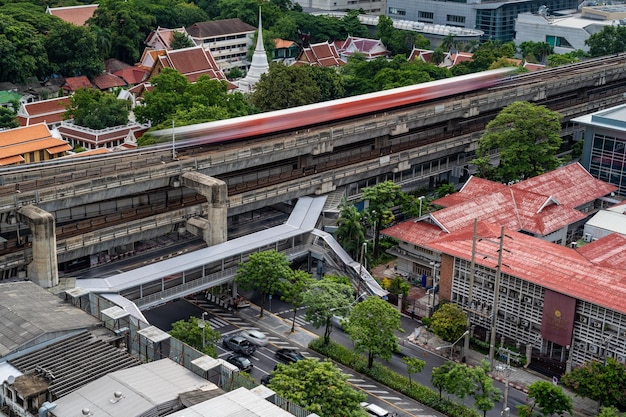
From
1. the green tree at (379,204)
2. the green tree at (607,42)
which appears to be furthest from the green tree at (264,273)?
the green tree at (607,42)

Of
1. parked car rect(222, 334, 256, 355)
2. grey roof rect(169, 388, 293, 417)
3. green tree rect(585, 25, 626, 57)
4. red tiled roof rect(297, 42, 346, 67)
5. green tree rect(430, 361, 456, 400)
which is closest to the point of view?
grey roof rect(169, 388, 293, 417)

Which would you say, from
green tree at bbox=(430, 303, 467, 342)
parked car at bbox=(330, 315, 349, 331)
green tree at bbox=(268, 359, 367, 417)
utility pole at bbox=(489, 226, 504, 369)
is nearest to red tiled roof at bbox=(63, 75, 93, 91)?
parked car at bbox=(330, 315, 349, 331)

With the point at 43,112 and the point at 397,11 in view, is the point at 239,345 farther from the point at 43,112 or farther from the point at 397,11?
the point at 397,11

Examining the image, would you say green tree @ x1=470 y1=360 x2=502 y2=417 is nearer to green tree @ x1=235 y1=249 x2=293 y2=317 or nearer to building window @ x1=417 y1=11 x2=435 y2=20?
green tree @ x1=235 y1=249 x2=293 y2=317

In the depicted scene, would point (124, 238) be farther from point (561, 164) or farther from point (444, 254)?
point (561, 164)

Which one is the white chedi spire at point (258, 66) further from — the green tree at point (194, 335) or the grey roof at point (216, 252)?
the green tree at point (194, 335)

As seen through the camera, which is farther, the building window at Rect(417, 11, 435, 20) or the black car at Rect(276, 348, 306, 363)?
the building window at Rect(417, 11, 435, 20)

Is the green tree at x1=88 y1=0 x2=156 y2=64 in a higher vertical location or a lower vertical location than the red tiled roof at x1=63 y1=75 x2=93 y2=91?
higher
